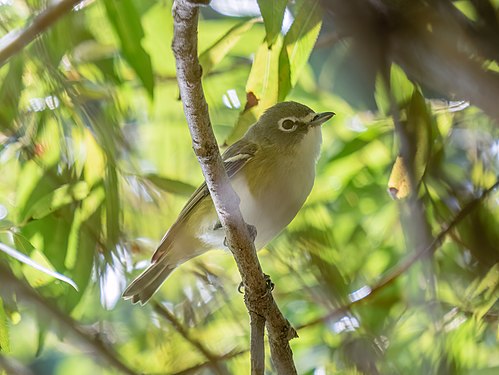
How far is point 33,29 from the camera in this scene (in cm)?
152

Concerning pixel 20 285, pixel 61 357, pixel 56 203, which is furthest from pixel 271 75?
pixel 61 357

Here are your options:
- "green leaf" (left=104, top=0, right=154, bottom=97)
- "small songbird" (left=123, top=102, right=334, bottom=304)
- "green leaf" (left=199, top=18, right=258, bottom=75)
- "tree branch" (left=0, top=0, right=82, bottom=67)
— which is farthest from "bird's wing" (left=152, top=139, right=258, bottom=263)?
"tree branch" (left=0, top=0, right=82, bottom=67)

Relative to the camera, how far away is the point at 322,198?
238cm

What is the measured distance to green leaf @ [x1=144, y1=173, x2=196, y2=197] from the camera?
2.08 meters

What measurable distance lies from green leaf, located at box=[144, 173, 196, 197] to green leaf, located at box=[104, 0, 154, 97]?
449 millimetres

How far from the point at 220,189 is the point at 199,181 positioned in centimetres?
107

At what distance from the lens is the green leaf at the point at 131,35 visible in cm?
165

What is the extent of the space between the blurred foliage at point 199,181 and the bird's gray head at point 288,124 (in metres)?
0.10

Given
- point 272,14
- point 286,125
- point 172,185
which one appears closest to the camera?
point 272,14

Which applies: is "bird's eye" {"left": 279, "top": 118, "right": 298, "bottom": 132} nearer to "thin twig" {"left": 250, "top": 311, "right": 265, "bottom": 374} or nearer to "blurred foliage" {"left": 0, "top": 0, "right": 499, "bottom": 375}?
"blurred foliage" {"left": 0, "top": 0, "right": 499, "bottom": 375}

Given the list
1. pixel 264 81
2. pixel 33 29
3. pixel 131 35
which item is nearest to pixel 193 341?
pixel 264 81

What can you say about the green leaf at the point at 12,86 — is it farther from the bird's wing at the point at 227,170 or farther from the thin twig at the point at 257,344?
the thin twig at the point at 257,344

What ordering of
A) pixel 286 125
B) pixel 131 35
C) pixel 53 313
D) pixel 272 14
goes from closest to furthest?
pixel 272 14 → pixel 131 35 → pixel 53 313 → pixel 286 125

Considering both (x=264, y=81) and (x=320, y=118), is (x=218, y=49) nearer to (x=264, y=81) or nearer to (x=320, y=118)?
(x=264, y=81)
